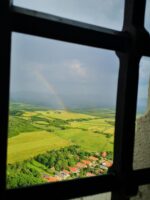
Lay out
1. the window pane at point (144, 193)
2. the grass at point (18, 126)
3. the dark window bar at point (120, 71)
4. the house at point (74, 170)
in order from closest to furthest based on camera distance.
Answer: the dark window bar at point (120, 71) → the grass at point (18, 126) → the house at point (74, 170) → the window pane at point (144, 193)

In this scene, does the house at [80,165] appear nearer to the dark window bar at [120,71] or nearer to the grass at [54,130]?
the grass at [54,130]

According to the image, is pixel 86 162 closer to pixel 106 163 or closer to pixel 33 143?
pixel 106 163

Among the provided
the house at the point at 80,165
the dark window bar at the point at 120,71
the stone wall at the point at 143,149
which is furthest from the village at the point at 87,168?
the stone wall at the point at 143,149

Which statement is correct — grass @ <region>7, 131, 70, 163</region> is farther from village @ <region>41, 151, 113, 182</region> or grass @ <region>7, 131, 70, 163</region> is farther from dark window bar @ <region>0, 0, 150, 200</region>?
dark window bar @ <region>0, 0, 150, 200</region>

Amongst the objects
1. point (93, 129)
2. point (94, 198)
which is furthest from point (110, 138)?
point (94, 198)

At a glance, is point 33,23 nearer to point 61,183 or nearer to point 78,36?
point 78,36

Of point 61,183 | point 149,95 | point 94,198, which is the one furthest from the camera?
point 149,95

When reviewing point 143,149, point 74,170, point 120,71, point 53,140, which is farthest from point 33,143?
point 143,149
